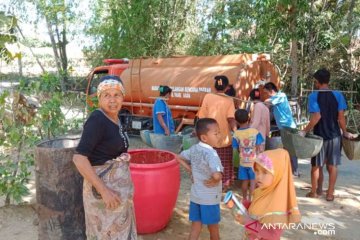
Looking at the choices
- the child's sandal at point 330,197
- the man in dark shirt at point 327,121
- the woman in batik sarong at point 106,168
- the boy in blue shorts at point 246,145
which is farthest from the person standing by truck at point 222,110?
the woman in batik sarong at point 106,168

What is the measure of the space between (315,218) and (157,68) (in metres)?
5.34

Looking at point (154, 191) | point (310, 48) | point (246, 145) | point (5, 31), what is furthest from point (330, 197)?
point (310, 48)

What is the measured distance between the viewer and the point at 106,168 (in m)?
2.38

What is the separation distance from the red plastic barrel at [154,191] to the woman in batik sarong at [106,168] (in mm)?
842

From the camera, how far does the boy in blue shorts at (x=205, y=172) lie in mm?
3018

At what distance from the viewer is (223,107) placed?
15.1ft

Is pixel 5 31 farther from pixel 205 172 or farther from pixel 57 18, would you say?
pixel 57 18

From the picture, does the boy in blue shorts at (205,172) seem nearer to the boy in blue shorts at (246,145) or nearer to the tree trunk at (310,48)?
the boy in blue shorts at (246,145)

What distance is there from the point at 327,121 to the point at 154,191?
2.61 metres

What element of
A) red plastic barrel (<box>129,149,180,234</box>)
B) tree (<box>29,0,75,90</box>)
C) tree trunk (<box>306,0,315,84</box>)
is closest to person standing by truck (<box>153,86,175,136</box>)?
red plastic barrel (<box>129,149,180,234</box>)

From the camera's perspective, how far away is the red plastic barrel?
3396mm

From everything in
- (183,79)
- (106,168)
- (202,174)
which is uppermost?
(183,79)

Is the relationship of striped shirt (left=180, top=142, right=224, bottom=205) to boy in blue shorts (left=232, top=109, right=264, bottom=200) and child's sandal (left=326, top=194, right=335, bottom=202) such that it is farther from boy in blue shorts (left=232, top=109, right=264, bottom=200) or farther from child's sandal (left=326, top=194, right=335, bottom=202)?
child's sandal (left=326, top=194, right=335, bottom=202)

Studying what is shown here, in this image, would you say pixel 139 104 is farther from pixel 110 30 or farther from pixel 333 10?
pixel 333 10
